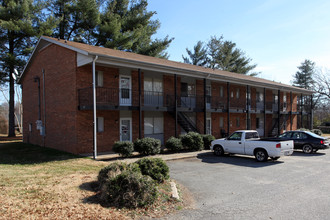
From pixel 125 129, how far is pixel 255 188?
1114 cm

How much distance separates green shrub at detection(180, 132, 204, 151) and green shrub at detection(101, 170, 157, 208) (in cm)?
958

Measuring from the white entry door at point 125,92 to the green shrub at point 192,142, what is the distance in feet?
14.9

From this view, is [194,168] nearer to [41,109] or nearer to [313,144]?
[313,144]

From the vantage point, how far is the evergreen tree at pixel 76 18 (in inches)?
994

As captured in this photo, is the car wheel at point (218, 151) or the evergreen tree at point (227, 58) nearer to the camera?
the car wheel at point (218, 151)

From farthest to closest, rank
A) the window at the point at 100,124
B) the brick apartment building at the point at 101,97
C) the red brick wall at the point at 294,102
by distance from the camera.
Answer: the red brick wall at the point at 294,102 < the window at the point at 100,124 < the brick apartment building at the point at 101,97

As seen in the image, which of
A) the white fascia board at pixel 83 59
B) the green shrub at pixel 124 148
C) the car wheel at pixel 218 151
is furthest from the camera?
the car wheel at pixel 218 151

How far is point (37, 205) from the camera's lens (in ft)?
17.8

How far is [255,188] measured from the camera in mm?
7602

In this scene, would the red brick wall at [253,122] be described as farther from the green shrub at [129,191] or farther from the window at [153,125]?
the green shrub at [129,191]

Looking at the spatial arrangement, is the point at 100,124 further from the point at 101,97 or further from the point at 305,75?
the point at 305,75

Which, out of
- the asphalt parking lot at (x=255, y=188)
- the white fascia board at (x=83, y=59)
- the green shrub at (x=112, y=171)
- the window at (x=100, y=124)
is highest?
the white fascia board at (x=83, y=59)

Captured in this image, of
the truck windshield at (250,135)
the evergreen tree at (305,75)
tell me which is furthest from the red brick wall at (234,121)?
the evergreen tree at (305,75)

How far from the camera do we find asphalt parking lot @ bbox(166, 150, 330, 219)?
559cm
